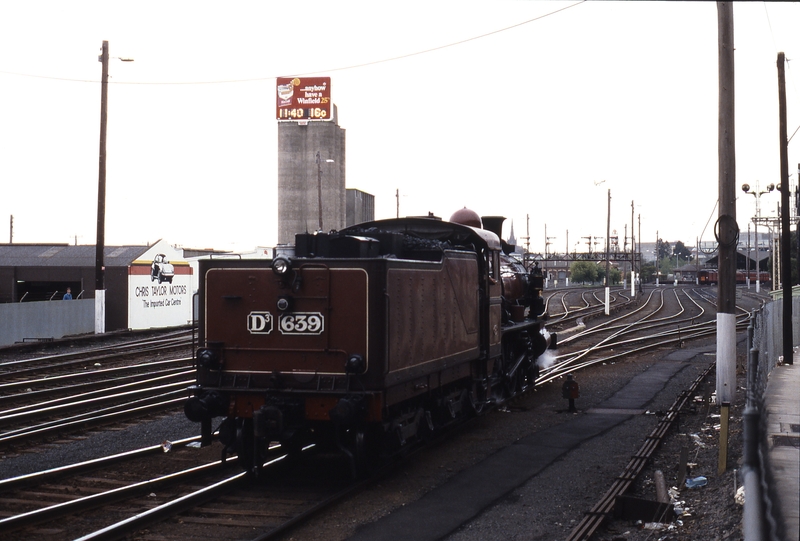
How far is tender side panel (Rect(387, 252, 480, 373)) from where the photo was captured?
918cm

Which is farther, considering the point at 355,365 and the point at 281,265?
the point at 281,265

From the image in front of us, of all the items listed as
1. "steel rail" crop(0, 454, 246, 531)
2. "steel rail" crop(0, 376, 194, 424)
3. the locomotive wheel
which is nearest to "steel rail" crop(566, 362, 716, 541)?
the locomotive wheel

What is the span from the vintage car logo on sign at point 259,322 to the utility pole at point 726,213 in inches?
363

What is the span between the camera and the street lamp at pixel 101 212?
93.1 feet

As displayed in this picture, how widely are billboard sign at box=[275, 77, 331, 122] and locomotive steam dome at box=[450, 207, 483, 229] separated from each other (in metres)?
64.1

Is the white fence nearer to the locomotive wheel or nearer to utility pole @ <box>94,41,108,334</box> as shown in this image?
utility pole @ <box>94,41,108,334</box>

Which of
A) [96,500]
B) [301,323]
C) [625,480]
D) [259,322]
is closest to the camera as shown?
[96,500]

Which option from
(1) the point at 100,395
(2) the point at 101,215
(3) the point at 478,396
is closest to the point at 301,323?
(3) the point at 478,396

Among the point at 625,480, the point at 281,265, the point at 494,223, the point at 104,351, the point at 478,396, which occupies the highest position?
the point at 494,223

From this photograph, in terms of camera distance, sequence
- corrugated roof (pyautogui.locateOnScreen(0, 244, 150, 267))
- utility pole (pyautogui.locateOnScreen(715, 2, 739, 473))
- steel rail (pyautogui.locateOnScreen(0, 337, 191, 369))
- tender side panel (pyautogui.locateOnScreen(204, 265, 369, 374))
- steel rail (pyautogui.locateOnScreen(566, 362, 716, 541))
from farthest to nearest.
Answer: corrugated roof (pyautogui.locateOnScreen(0, 244, 150, 267)) < steel rail (pyautogui.locateOnScreen(0, 337, 191, 369)) < utility pole (pyautogui.locateOnScreen(715, 2, 739, 473)) < tender side panel (pyautogui.locateOnScreen(204, 265, 369, 374)) < steel rail (pyautogui.locateOnScreen(566, 362, 716, 541))

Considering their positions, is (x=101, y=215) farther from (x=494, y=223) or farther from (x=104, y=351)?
(x=494, y=223)

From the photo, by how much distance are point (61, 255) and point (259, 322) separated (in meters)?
31.0

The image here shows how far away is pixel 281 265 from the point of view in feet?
29.2

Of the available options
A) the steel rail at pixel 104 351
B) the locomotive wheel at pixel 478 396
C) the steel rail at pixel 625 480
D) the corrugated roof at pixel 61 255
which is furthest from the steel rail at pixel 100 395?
the corrugated roof at pixel 61 255
